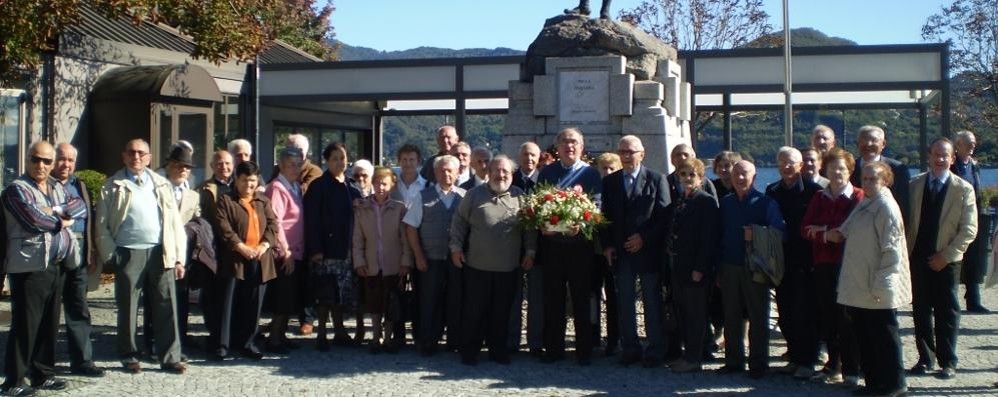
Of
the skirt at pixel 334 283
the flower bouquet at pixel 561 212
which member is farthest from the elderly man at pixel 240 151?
the flower bouquet at pixel 561 212

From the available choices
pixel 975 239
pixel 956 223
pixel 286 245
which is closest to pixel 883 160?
pixel 956 223

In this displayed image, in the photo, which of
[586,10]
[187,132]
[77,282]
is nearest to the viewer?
[77,282]

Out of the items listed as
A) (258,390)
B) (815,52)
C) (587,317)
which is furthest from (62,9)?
(815,52)

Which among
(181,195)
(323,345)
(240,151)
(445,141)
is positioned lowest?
(323,345)

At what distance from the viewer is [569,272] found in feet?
25.5

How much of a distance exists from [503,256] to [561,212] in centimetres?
66

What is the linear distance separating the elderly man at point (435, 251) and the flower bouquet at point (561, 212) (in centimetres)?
71

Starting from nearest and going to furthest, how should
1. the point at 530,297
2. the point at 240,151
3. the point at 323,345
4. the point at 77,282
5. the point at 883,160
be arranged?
the point at 77,282 → the point at 883,160 → the point at 530,297 → the point at 323,345 → the point at 240,151

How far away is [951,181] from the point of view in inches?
290

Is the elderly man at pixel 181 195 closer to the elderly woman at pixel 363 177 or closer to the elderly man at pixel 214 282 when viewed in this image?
the elderly man at pixel 214 282

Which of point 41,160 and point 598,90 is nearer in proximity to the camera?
point 41,160

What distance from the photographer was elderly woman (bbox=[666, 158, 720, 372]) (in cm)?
734

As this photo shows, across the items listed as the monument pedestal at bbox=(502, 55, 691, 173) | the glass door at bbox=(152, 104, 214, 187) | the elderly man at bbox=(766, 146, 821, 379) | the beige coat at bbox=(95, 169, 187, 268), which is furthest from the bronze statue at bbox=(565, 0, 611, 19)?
the glass door at bbox=(152, 104, 214, 187)

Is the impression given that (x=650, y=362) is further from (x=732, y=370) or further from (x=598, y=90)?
(x=598, y=90)
